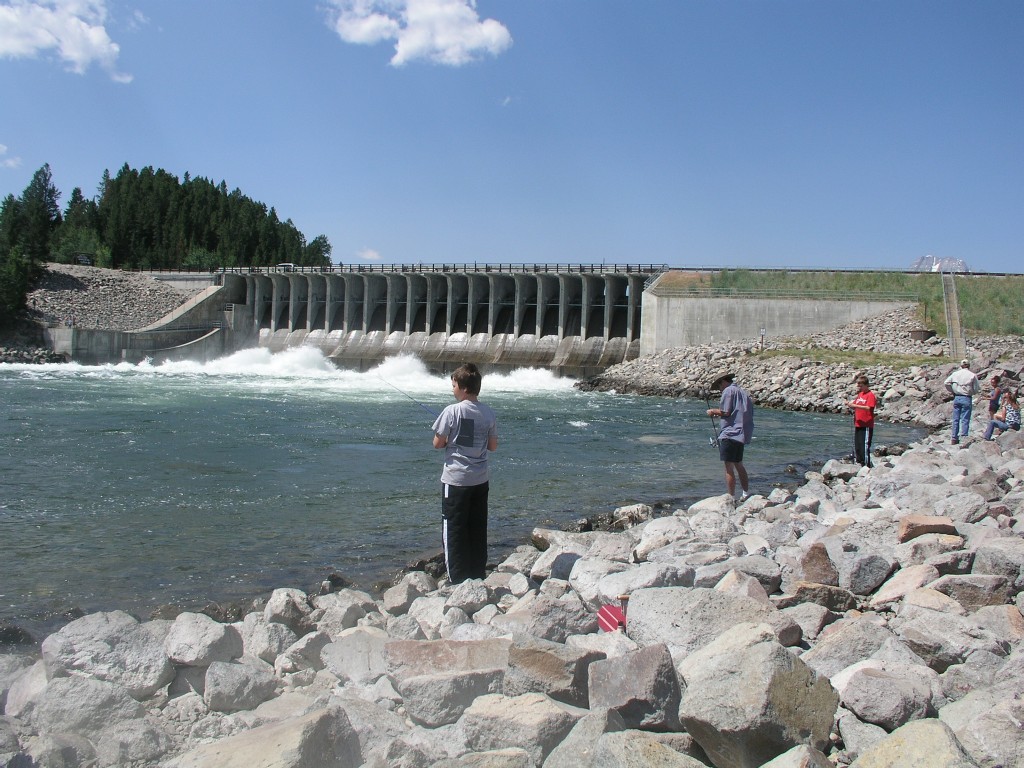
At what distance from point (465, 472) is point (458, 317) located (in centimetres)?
4991

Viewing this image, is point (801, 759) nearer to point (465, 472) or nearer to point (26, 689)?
point (465, 472)

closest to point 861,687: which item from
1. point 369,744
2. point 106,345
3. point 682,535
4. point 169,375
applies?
point 369,744

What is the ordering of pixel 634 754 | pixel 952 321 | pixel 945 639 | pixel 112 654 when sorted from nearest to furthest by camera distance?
pixel 634 754 < pixel 945 639 < pixel 112 654 < pixel 952 321

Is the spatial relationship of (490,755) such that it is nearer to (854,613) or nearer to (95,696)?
(95,696)

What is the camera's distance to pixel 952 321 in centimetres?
3944

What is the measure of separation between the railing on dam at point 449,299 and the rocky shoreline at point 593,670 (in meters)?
43.0

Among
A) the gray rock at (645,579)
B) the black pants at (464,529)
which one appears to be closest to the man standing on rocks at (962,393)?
the gray rock at (645,579)

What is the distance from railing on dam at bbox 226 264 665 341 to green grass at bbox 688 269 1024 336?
4798 mm

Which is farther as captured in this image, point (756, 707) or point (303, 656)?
point (303, 656)

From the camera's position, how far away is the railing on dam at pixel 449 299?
51.1 meters

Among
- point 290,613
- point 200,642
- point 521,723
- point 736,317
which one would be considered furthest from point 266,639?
point 736,317

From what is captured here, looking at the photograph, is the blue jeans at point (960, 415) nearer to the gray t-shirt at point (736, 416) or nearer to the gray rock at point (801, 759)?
the gray t-shirt at point (736, 416)

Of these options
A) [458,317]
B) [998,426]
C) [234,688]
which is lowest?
[234,688]

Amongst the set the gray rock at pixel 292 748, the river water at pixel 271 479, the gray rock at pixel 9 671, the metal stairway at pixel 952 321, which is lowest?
the river water at pixel 271 479
